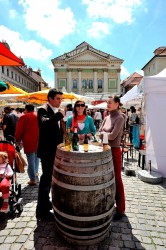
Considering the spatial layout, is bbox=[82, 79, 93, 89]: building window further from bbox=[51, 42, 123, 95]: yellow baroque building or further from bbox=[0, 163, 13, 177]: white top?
bbox=[0, 163, 13, 177]: white top

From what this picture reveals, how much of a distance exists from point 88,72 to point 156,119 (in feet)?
184

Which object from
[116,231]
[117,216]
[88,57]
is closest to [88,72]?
[88,57]

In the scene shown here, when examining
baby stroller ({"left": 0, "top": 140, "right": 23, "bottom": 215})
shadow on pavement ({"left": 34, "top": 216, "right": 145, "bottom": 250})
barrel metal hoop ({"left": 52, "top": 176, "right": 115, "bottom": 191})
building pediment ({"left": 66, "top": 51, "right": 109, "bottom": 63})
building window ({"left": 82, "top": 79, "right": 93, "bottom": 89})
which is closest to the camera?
barrel metal hoop ({"left": 52, "top": 176, "right": 115, "bottom": 191})

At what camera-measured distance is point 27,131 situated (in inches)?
205

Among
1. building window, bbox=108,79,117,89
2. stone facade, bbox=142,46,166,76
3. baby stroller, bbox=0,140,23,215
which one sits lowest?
baby stroller, bbox=0,140,23,215

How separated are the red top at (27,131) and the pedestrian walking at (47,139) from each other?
1.62 m

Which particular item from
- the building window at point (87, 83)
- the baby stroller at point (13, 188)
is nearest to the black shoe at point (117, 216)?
the baby stroller at point (13, 188)

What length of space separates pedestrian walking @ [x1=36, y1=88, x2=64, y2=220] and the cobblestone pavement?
28 centimetres

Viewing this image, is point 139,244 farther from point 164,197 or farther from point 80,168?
point 164,197

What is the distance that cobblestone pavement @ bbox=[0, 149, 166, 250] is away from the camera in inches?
119

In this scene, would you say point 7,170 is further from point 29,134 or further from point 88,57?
point 88,57

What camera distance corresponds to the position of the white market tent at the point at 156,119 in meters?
5.85

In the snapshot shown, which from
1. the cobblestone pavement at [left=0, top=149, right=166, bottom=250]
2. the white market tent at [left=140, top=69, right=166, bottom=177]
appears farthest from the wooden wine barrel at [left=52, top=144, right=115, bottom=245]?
the white market tent at [left=140, top=69, right=166, bottom=177]

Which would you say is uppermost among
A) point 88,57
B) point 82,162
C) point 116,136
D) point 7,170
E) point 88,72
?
point 88,57
